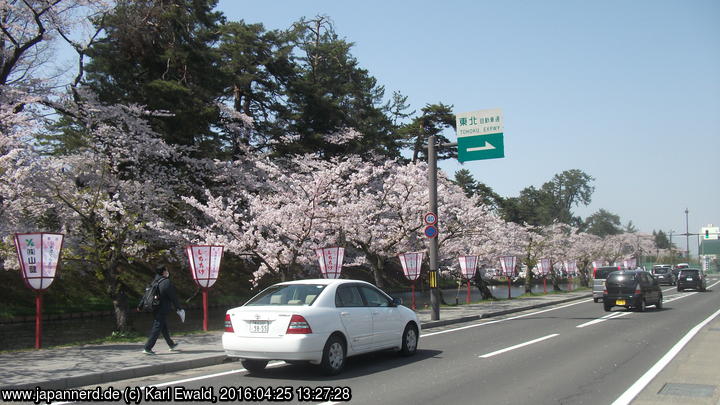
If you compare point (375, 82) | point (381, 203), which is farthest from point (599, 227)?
point (381, 203)

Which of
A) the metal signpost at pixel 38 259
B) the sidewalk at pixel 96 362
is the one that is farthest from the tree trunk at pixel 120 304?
the metal signpost at pixel 38 259

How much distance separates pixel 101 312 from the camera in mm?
26484

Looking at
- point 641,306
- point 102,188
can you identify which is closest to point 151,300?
point 102,188

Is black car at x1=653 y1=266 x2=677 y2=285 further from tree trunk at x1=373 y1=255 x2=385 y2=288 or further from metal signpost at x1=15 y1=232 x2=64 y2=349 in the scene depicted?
metal signpost at x1=15 y1=232 x2=64 y2=349

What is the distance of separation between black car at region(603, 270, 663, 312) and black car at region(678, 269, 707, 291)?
20957 mm

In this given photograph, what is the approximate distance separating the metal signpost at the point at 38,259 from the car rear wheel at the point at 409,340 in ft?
25.2

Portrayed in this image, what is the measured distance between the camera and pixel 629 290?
73.5ft

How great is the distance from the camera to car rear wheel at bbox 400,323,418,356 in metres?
11.2

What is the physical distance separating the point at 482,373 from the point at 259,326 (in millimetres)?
3731

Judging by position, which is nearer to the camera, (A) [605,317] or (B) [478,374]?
(B) [478,374]

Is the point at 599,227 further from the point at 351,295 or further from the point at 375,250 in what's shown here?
the point at 351,295

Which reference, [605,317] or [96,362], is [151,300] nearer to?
[96,362]

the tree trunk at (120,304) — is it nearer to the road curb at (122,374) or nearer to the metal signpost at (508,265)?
the road curb at (122,374)

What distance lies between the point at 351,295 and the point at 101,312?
806 inches
